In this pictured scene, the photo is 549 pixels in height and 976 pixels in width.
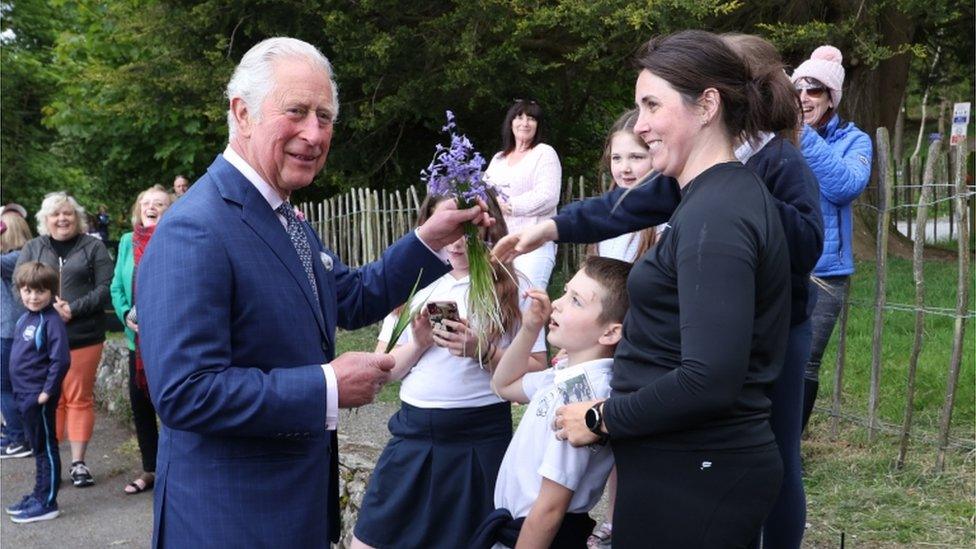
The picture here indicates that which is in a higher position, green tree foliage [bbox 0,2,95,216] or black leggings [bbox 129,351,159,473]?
green tree foliage [bbox 0,2,95,216]

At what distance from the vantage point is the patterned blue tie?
2621mm

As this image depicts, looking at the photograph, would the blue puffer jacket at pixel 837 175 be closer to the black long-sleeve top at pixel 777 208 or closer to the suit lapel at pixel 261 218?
the black long-sleeve top at pixel 777 208

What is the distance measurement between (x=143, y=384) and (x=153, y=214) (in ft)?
3.78

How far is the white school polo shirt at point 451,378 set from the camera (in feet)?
12.4

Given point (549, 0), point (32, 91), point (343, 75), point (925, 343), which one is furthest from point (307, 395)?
point (32, 91)

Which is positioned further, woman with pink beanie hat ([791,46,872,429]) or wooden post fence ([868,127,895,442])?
wooden post fence ([868,127,895,442])

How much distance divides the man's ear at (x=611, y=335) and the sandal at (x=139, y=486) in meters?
5.03

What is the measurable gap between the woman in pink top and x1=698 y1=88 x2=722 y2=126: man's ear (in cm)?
422

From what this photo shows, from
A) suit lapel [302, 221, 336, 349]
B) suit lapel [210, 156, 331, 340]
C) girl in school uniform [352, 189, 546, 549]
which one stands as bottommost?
girl in school uniform [352, 189, 546, 549]

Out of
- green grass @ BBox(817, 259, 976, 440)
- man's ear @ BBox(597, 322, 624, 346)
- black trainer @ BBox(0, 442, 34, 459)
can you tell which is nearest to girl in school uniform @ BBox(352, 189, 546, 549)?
man's ear @ BBox(597, 322, 624, 346)

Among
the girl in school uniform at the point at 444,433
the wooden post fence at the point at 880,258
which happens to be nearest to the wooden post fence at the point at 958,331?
the wooden post fence at the point at 880,258

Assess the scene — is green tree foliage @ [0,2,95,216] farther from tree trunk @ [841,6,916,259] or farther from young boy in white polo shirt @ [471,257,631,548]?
young boy in white polo shirt @ [471,257,631,548]

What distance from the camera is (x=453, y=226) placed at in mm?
3264

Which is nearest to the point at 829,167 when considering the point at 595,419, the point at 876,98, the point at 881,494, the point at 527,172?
the point at 881,494
